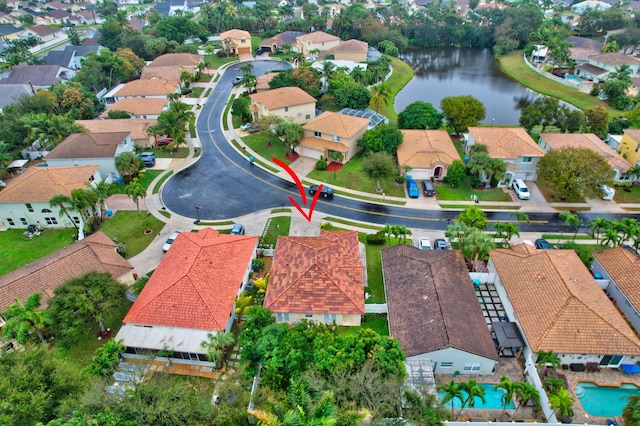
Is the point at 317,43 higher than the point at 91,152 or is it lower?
higher

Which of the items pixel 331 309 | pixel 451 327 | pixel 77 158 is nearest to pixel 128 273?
pixel 331 309

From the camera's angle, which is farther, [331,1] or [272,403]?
[331,1]

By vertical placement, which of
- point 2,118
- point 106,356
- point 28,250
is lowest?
point 28,250

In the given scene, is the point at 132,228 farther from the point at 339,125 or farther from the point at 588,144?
the point at 588,144

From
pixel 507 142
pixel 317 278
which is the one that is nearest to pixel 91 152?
pixel 317 278

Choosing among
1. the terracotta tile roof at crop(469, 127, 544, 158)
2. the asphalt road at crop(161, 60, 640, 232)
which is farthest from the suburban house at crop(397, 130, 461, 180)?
the asphalt road at crop(161, 60, 640, 232)

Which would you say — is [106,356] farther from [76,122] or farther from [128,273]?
[76,122]

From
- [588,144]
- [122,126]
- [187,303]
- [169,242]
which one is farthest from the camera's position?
[122,126]
